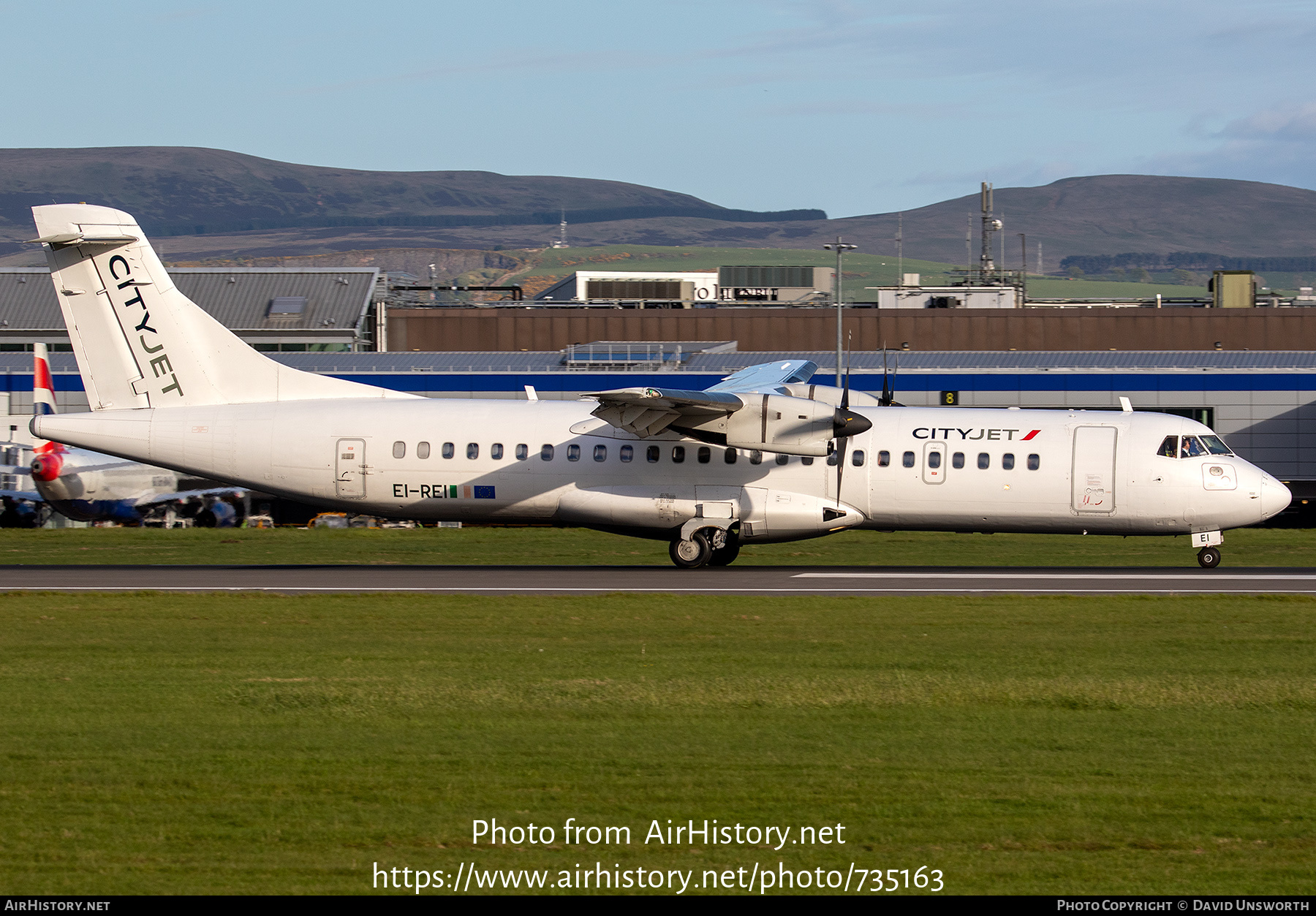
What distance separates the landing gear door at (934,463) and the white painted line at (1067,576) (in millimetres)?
2021

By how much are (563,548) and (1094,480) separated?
15402mm

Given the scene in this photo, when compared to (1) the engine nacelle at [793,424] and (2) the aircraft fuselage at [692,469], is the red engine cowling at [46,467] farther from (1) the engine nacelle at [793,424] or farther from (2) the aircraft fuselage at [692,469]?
(1) the engine nacelle at [793,424]

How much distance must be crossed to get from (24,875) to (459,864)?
9.23 ft

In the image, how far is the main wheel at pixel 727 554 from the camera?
28.5 m

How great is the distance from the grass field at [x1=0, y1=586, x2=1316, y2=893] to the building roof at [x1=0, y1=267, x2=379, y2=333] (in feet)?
198

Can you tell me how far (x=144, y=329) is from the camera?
28.0 meters

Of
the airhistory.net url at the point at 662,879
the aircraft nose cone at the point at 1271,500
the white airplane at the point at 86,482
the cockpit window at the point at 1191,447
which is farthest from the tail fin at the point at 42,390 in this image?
the airhistory.net url at the point at 662,879

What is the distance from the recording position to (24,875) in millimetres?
8602

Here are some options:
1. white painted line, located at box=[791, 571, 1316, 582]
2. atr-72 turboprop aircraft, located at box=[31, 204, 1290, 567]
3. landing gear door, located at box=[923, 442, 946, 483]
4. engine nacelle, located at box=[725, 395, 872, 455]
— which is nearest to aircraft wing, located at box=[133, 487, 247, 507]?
atr-72 turboprop aircraft, located at box=[31, 204, 1290, 567]

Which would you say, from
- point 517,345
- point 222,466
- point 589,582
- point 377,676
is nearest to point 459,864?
point 377,676

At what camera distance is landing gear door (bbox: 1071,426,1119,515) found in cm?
2702

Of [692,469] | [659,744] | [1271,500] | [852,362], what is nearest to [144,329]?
[692,469]

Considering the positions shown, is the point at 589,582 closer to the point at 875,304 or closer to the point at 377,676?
the point at 377,676

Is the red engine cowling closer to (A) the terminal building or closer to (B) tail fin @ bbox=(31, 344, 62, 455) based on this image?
(B) tail fin @ bbox=(31, 344, 62, 455)
